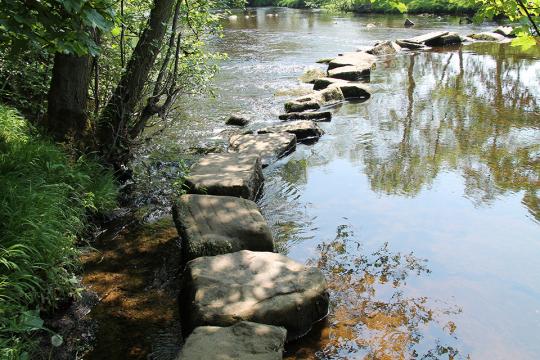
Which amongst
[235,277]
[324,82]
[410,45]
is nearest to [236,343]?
[235,277]

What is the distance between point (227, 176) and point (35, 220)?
261 cm

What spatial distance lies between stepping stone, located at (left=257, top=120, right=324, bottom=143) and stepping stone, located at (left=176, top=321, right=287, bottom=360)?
5.80 m

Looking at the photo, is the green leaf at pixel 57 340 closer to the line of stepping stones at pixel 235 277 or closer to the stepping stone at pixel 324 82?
the line of stepping stones at pixel 235 277

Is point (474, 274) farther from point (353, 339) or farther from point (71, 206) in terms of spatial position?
point (71, 206)

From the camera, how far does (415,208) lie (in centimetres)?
647

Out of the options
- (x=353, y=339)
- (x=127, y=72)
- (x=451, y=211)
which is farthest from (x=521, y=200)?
(x=127, y=72)

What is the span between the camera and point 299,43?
2072 centimetres

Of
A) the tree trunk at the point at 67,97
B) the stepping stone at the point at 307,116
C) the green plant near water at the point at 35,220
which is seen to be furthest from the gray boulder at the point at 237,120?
the green plant near water at the point at 35,220

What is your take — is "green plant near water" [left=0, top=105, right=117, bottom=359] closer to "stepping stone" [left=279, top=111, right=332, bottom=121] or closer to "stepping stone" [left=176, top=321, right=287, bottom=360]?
"stepping stone" [left=176, top=321, right=287, bottom=360]

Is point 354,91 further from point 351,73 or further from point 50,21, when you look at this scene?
point 50,21

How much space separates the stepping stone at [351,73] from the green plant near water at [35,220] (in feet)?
28.6

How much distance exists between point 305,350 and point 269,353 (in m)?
0.68

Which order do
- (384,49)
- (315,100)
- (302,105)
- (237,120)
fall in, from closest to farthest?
(237,120), (302,105), (315,100), (384,49)

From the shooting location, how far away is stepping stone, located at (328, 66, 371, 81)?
44.6 ft
